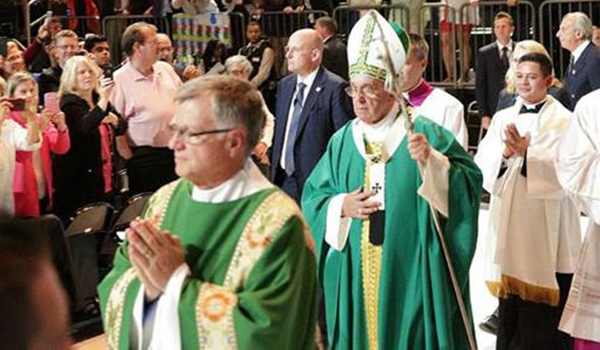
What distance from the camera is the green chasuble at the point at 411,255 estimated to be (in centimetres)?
461

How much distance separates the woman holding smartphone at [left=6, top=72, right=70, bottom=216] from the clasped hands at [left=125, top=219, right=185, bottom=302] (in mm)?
3994

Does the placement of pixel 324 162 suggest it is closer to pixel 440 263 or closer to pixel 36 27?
pixel 440 263

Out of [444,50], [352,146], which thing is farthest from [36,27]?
[352,146]

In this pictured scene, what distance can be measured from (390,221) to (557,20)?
844cm

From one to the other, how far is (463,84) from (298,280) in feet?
33.4

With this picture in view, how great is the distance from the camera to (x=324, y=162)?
4.94 metres

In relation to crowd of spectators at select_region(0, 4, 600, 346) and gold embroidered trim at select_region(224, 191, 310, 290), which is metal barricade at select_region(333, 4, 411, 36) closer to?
crowd of spectators at select_region(0, 4, 600, 346)

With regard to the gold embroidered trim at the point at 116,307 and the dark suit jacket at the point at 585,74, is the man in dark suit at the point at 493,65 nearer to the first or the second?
the dark suit jacket at the point at 585,74

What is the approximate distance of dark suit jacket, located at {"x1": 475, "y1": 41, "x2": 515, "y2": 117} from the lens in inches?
447

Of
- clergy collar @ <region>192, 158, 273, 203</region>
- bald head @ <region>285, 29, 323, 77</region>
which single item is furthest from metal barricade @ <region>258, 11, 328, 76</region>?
clergy collar @ <region>192, 158, 273, 203</region>

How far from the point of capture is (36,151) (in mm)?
7133

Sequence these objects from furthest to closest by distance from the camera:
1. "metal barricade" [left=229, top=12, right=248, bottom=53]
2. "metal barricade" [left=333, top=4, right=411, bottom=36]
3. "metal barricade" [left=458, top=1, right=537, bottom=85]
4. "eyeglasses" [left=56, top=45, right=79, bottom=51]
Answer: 1. "metal barricade" [left=229, top=12, right=248, bottom=53]
2. "metal barricade" [left=333, top=4, right=411, bottom=36]
3. "metal barricade" [left=458, top=1, right=537, bottom=85]
4. "eyeglasses" [left=56, top=45, right=79, bottom=51]

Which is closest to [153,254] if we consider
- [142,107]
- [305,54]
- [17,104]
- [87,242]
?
[87,242]

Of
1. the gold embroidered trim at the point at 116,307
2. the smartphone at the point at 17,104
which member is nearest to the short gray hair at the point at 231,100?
the gold embroidered trim at the point at 116,307
